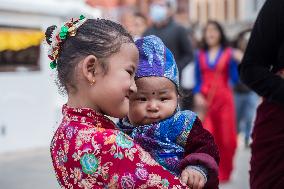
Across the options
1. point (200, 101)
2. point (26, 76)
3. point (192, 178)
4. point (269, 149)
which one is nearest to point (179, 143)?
point (192, 178)

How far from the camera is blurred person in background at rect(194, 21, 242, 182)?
6785mm

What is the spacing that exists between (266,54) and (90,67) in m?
1.43

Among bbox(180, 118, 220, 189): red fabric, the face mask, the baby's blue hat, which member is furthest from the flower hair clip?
the face mask

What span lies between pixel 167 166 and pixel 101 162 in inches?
12.7

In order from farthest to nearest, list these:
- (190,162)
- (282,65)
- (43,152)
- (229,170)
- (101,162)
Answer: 1. (43,152)
2. (229,170)
3. (282,65)
4. (190,162)
5. (101,162)

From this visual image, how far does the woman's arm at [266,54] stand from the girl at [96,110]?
122cm

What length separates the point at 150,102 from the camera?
208 centimetres

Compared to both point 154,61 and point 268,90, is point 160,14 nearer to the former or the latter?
point 268,90

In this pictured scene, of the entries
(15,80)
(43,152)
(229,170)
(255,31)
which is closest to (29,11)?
(15,80)

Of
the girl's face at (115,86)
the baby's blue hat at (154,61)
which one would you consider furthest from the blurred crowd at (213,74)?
the girl's face at (115,86)

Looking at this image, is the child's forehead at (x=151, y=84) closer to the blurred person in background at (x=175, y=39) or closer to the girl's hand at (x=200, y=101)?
the girl's hand at (x=200, y=101)

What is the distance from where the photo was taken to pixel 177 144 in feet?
6.64

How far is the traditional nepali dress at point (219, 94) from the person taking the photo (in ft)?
22.4

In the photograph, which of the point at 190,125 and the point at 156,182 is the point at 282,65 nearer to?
the point at 190,125
